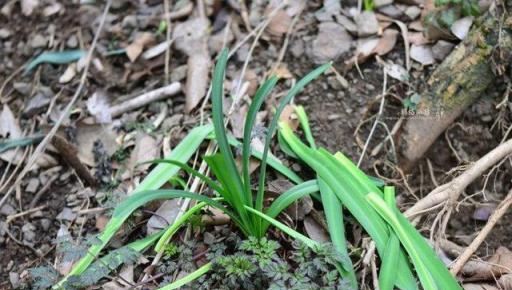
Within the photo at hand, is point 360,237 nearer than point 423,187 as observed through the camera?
Yes

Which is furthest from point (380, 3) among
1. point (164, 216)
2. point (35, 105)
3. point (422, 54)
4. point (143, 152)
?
point (35, 105)

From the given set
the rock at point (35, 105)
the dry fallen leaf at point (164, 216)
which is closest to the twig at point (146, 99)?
the rock at point (35, 105)

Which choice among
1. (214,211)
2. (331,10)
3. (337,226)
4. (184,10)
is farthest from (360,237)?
(184,10)

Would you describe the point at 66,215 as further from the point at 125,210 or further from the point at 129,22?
the point at 129,22

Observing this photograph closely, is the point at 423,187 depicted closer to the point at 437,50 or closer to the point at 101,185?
the point at 437,50

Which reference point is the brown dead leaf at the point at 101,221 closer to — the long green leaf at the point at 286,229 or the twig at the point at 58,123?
the twig at the point at 58,123
